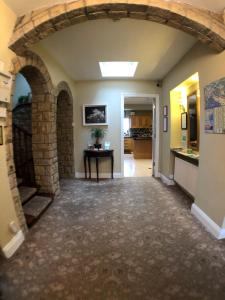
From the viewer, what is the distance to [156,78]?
15.9ft

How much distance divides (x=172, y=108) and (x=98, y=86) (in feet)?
6.38

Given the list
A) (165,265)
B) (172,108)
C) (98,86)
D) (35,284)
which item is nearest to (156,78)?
(172,108)

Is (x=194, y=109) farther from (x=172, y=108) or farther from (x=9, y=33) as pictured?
(x=9, y=33)

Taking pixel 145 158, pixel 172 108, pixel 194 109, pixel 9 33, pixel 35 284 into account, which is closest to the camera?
pixel 35 284

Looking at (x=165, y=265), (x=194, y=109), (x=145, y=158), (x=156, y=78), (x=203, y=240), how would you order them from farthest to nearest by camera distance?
(x=145, y=158)
(x=156, y=78)
(x=194, y=109)
(x=203, y=240)
(x=165, y=265)

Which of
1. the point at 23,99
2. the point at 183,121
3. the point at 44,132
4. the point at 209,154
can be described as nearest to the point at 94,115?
the point at 23,99

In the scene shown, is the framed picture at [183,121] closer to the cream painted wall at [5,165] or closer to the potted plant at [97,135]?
the potted plant at [97,135]

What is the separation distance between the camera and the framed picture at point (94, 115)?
5.09 metres

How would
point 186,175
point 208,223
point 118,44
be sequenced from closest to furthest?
point 208,223
point 118,44
point 186,175

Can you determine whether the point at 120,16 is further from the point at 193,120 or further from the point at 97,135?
the point at 97,135

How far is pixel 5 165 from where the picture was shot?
80.8 inches

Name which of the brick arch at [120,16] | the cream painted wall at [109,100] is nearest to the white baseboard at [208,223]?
the brick arch at [120,16]

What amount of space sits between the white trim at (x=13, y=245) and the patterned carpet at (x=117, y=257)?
0.06m

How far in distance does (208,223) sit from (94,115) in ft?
11.7
